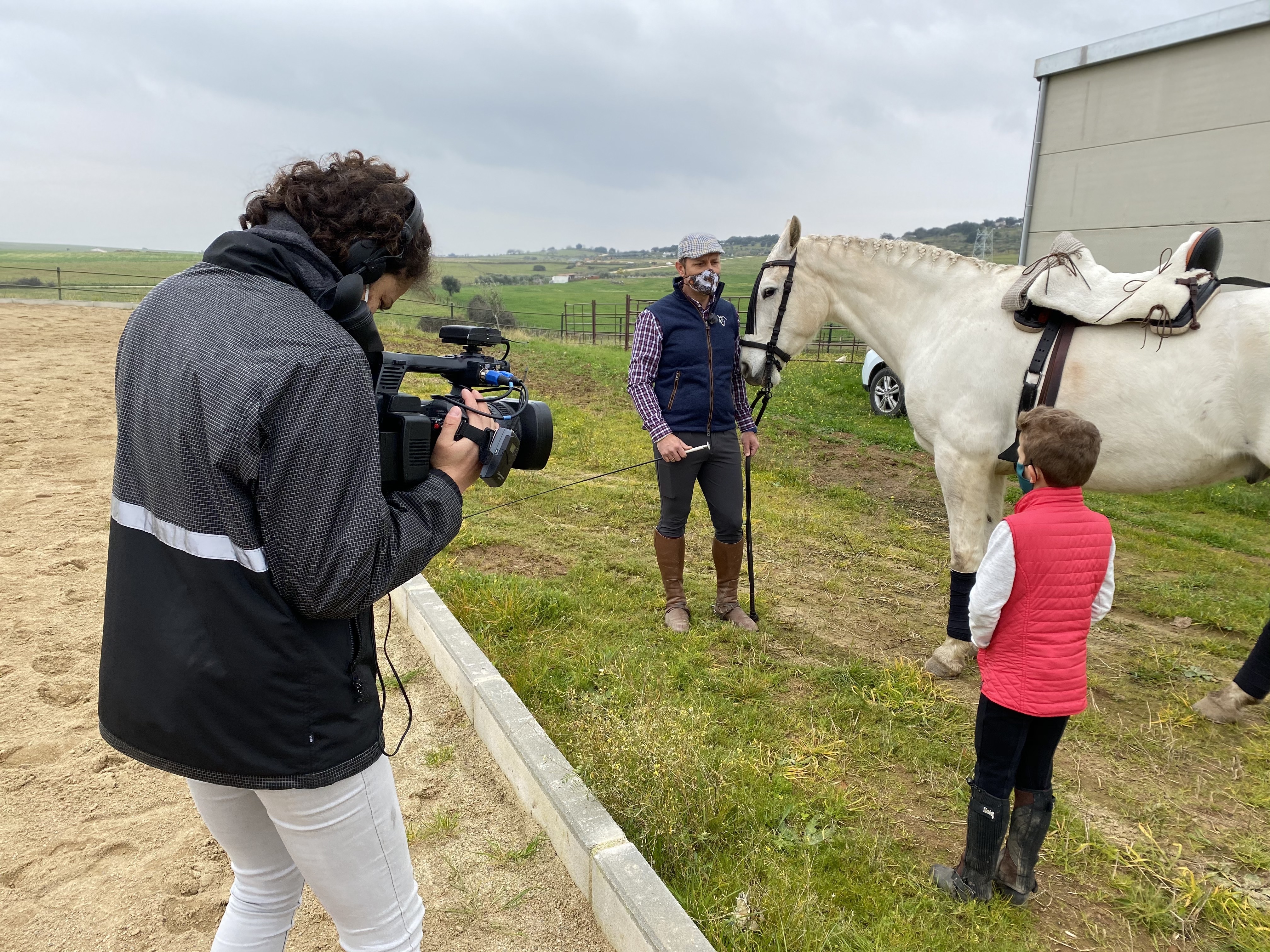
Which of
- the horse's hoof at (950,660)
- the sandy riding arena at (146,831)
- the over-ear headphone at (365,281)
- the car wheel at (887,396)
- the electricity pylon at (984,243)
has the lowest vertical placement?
the sandy riding arena at (146,831)

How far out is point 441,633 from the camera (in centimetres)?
363

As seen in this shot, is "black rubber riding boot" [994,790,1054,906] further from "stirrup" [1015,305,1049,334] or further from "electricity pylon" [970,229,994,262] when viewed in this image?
"electricity pylon" [970,229,994,262]

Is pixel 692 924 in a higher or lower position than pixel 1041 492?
lower

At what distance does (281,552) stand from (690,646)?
9.58 feet

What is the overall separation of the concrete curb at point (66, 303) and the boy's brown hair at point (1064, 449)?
68.7 feet

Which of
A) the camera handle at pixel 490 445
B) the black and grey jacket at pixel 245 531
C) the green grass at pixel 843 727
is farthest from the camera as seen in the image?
the green grass at pixel 843 727

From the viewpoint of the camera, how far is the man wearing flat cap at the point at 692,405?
3834mm

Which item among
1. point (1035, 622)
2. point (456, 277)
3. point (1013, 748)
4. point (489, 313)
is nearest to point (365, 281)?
point (1035, 622)

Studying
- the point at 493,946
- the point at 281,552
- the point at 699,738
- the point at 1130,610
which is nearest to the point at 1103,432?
the point at 1130,610

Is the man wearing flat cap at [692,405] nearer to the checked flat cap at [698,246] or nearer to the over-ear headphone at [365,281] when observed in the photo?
the checked flat cap at [698,246]

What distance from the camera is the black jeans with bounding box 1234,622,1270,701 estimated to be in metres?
3.13

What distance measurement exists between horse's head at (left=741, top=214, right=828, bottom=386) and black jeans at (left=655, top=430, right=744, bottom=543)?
52cm

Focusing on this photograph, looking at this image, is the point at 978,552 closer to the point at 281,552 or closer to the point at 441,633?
the point at 441,633

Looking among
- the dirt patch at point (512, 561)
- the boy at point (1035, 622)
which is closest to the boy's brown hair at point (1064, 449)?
the boy at point (1035, 622)
